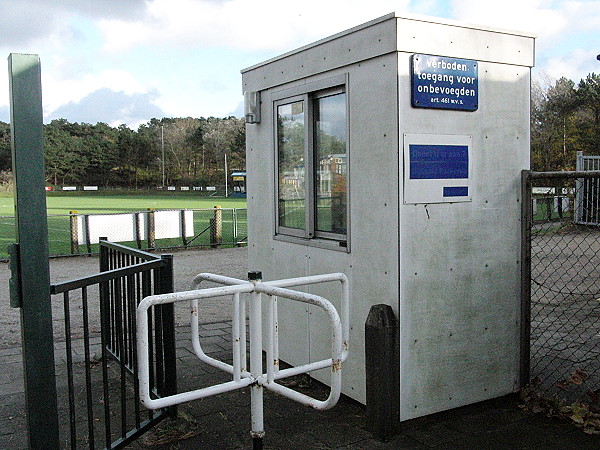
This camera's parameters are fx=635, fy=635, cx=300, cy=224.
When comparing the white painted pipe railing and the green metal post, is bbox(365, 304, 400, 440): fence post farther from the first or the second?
the green metal post

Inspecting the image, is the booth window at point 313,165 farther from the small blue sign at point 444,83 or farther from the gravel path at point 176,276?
the gravel path at point 176,276

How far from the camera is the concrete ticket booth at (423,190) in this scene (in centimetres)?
417

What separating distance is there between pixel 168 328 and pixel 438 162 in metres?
2.15

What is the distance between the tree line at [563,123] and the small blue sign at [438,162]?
40430mm

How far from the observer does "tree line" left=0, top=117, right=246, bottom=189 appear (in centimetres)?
8738

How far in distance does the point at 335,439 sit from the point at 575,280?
26.2 ft

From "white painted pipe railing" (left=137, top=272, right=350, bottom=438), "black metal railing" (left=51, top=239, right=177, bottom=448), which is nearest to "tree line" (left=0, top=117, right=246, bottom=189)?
"black metal railing" (left=51, top=239, right=177, bottom=448)

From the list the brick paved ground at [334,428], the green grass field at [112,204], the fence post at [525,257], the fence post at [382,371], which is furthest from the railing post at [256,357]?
the green grass field at [112,204]

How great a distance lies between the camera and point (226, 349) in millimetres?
6469

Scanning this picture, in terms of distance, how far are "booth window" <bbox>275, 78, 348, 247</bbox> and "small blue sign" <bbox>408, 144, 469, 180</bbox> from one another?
26.6 inches

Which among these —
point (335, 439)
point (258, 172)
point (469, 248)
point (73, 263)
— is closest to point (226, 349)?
point (258, 172)

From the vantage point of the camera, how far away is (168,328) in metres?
4.32

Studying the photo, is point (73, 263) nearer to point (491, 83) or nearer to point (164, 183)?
point (491, 83)

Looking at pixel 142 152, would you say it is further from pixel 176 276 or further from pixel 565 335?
pixel 565 335
